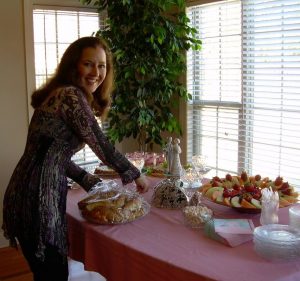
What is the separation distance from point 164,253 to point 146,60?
217 centimetres

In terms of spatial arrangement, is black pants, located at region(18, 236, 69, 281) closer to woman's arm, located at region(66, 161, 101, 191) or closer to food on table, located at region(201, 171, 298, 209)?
woman's arm, located at region(66, 161, 101, 191)

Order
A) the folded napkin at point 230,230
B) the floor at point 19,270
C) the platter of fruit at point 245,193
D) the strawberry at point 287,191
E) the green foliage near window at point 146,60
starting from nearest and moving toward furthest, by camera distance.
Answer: the folded napkin at point 230,230, the platter of fruit at point 245,193, the strawberry at point 287,191, the floor at point 19,270, the green foliage near window at point 146,60

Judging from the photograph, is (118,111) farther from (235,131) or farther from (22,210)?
(22,210)

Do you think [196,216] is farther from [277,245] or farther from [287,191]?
[287,191]

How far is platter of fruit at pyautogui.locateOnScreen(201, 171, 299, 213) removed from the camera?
67.8 inches

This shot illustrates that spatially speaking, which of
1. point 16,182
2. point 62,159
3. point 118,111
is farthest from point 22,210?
point 118,111

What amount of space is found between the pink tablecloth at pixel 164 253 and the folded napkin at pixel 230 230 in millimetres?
23

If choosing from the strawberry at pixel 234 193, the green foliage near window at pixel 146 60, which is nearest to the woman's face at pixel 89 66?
the strawberry at pixel 234 193

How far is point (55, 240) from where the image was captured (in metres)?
1.61

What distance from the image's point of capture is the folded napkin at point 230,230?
1467 mm

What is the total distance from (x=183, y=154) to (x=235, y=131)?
65 cm

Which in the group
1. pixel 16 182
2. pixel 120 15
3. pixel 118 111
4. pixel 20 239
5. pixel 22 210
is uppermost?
pixel 120 15

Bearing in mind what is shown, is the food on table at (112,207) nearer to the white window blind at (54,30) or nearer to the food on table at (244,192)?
the food on table at (244,192)

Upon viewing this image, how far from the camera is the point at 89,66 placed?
70.2 inches
